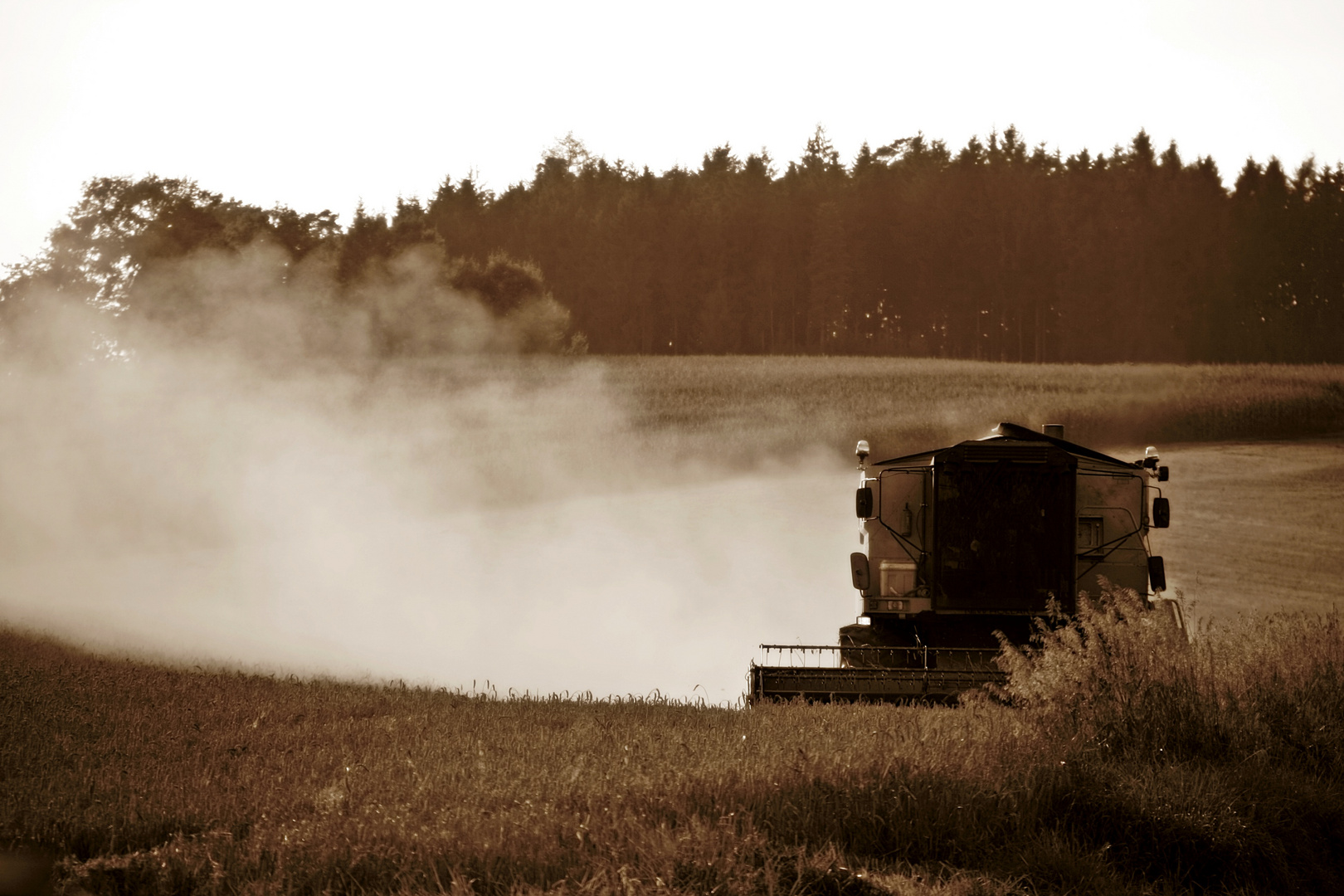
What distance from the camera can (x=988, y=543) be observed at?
40.3 ft

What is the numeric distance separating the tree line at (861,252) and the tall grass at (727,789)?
1186 inches

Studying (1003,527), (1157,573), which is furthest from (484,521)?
(1157,573)

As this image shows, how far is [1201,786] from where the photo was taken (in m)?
6.48

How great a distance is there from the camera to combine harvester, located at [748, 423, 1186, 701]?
12156 mm

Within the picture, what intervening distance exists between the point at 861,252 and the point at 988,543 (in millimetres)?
41493

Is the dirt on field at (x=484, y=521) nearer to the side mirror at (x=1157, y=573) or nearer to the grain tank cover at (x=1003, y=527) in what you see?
the grain tank cover at (x=1003, y=527)

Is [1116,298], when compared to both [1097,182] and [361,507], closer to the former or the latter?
[1097,182]

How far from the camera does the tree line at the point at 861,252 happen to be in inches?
1500

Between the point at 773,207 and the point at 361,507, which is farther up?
the point at 773,207

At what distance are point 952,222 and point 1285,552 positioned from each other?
3012 centimetres

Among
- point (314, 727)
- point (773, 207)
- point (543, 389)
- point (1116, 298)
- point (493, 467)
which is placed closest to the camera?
point (314, 727)

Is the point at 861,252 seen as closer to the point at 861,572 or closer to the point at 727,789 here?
the point at 861,572

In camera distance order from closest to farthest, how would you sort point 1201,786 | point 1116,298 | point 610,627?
1. point 1201,786
2. point 610,627
3. point 1116,298

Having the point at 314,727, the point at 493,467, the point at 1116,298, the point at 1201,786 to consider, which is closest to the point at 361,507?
the point at 493,467
